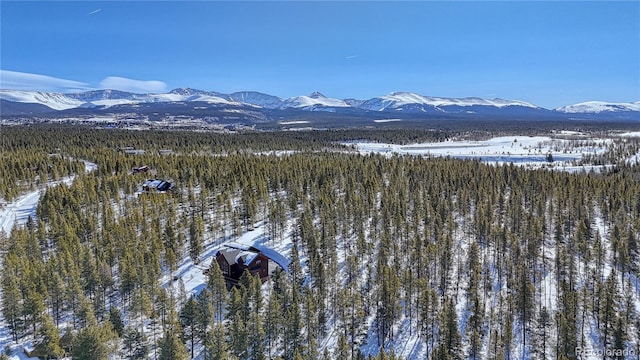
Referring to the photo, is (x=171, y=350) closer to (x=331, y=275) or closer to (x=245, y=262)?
(x=245, y=262)

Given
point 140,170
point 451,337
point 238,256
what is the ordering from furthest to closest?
point 140,170
point 238,256
point 451,337

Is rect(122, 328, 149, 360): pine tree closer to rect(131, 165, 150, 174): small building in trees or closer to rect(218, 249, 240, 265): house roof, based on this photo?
rect(218, 249, 240, 265): house roof

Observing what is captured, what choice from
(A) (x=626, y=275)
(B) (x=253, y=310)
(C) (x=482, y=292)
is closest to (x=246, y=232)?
(B) (x=253, y=310)

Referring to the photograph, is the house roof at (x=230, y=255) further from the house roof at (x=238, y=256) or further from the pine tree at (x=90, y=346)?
the pine tree at (x=90, y=346)

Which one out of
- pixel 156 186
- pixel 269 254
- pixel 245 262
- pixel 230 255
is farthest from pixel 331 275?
pixel 156 186

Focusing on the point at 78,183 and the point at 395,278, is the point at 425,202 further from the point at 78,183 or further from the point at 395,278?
the point at 78,183

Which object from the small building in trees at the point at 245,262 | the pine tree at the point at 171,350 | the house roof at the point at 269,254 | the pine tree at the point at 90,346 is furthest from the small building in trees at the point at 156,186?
the pine tree at the point at 171,350

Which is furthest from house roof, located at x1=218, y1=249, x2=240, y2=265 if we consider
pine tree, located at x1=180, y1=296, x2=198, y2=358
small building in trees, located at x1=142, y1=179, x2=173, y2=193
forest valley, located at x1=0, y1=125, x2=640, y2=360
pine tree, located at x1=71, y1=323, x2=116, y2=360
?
small building in trees, located at x1=142, y1=179, x2=173, y2=193

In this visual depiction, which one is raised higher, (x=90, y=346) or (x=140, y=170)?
(x=140, y=170)
